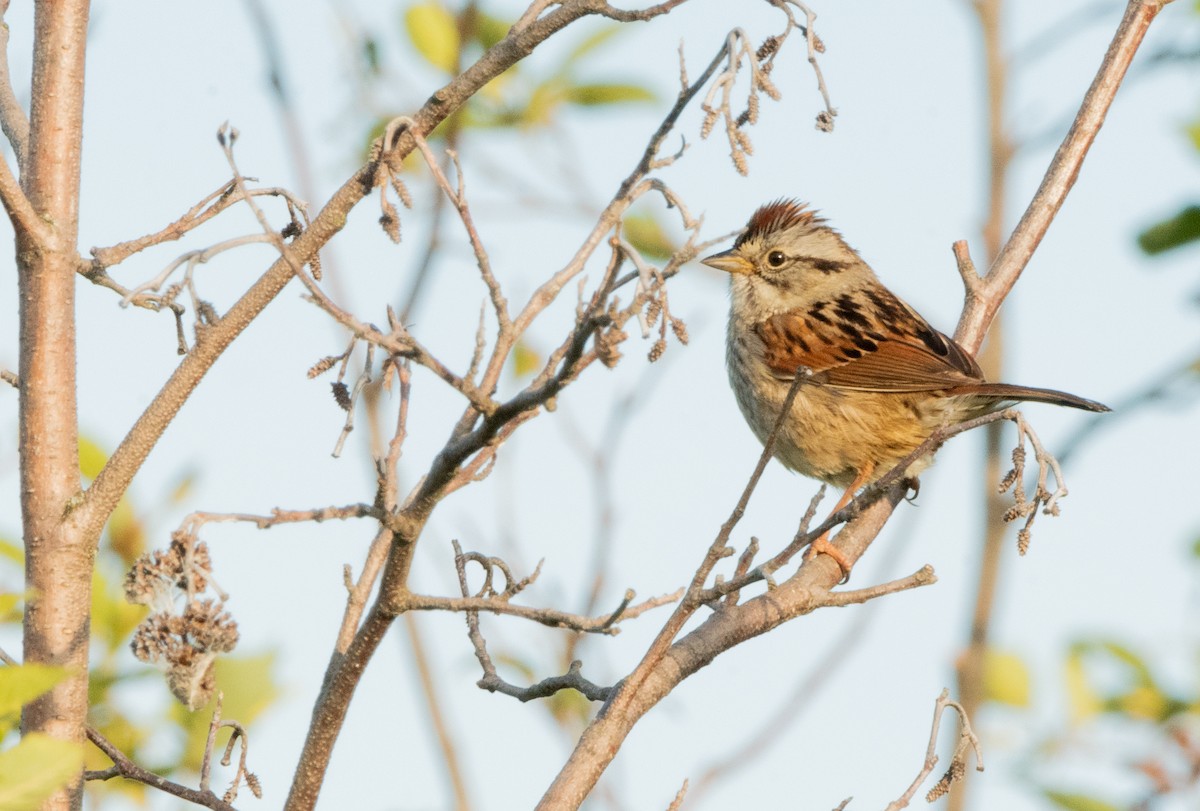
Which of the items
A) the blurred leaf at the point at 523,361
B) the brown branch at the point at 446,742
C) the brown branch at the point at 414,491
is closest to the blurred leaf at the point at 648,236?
the blurred leaf at the point at 523,361

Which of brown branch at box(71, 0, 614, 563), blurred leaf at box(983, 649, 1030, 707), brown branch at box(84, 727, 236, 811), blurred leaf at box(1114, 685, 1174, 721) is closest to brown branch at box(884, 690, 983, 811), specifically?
brown branch at box(84, 727, 236, 811)

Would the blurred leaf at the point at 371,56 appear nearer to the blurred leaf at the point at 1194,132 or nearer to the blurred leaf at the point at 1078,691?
the blurred leaf at the point at 1194,132

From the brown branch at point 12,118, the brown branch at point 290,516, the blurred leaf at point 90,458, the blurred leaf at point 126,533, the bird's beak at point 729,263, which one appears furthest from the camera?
the bird's beak at point 729,263

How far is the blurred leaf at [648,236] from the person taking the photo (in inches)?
167

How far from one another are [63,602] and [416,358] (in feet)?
2.59

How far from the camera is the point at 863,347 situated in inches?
197

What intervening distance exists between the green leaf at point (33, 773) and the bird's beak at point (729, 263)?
4.28 metres

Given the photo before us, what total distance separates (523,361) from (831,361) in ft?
3.67

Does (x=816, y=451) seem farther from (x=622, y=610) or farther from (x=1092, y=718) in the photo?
(x=622, y=610)

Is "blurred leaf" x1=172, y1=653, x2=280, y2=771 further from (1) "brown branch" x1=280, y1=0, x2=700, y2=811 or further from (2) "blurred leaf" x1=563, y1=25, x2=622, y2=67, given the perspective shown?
(2) "blurred leaf" x1=563, y1=25, x2=622, y2=67

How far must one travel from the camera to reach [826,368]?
4.80 metres

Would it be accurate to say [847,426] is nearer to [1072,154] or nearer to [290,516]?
[1072,154]

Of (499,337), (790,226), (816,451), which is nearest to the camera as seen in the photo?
(499,337)

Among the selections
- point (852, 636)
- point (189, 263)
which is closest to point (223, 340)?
point (189, 263)
